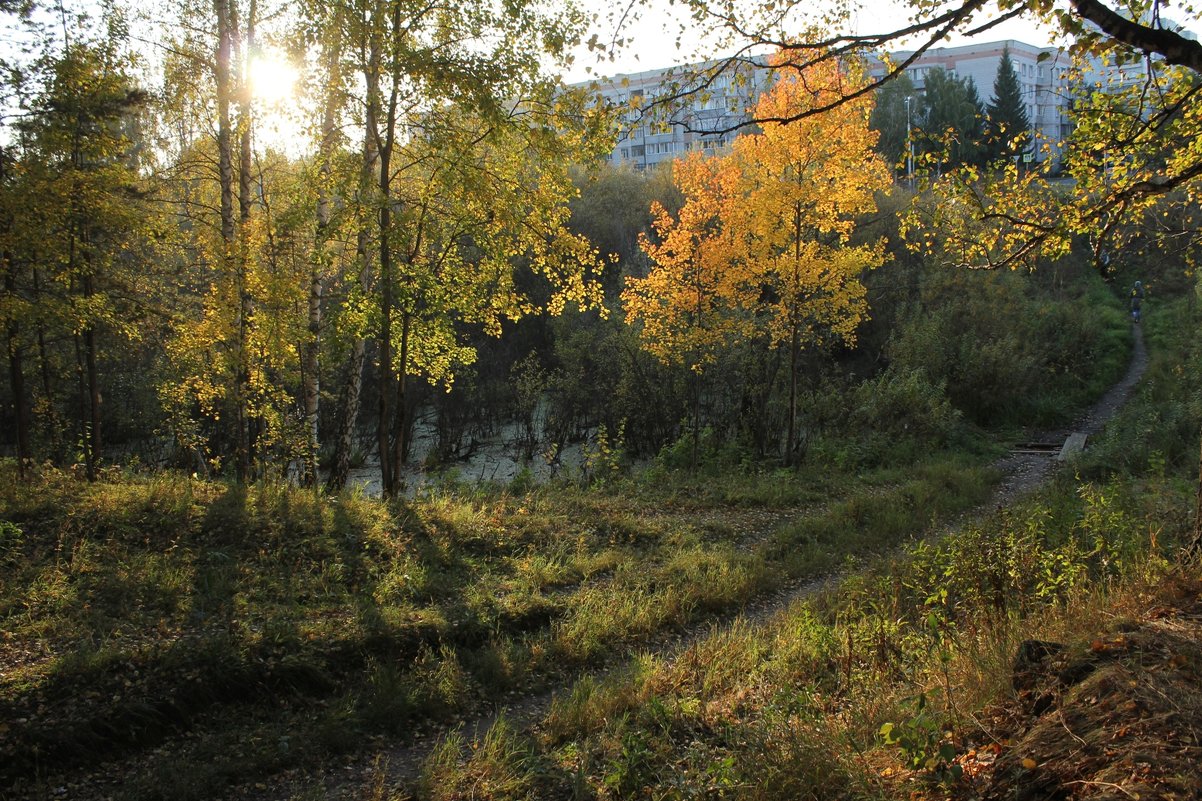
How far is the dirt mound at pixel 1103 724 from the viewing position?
2.57m

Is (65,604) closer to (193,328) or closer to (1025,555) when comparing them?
(193,328)

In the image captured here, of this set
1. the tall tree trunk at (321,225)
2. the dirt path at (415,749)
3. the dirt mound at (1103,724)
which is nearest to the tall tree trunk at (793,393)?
the dirt path at (415,749)

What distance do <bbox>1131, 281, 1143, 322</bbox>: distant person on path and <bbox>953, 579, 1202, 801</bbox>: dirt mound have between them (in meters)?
32.3

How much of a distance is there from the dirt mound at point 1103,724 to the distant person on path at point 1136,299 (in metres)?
32.3

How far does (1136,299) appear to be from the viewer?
30203 mm

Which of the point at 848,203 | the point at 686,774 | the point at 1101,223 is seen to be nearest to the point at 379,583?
the point at 686,774

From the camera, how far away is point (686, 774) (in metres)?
3.94

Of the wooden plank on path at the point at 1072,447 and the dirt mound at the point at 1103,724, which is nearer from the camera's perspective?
the dirt mound at the point at 1103,724

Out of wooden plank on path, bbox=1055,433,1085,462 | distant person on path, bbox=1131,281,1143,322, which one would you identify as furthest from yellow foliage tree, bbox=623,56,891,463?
distant person on path, bbox=1131,281,1143,322

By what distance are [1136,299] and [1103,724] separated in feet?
114

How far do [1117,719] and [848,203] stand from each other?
1165 centimetres

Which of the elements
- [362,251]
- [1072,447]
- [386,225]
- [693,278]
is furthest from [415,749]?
[1072,447]

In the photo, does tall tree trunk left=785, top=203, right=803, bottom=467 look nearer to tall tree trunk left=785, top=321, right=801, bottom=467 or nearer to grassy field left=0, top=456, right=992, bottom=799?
tall tree trunk left=785, top=321, right=801, bottom=467

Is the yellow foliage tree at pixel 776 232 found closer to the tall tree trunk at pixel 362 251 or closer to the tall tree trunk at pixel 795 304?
the tall tree trunk at pixel 795 304
